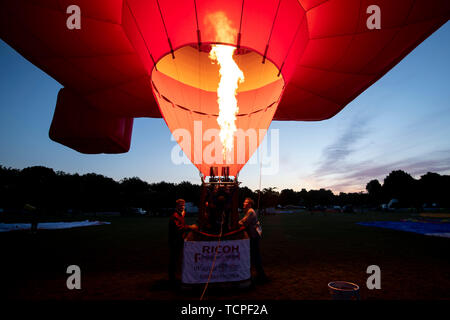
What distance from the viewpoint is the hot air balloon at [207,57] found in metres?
2.72

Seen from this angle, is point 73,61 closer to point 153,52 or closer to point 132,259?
point 153,52

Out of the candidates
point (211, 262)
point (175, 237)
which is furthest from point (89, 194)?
point (211, 262)

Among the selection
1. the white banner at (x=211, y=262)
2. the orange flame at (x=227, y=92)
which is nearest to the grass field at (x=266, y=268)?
the white banner at (x=211, y=262)

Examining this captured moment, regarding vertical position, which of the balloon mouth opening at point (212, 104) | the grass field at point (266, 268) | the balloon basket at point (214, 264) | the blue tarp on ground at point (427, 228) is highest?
the balloon mouth opening at point (212, 104)

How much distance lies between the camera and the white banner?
409 centimetres

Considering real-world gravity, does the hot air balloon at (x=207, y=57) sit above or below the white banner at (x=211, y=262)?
above

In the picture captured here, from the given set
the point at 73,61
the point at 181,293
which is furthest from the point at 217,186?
the point at 73,61

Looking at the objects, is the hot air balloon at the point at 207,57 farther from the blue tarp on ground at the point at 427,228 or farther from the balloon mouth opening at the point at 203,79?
the blue tarp on ground at the point at 427,228

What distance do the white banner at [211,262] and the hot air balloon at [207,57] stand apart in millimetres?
1371

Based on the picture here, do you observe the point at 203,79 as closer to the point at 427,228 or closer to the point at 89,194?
the point at 427,228

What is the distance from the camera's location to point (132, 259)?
21.5 feet

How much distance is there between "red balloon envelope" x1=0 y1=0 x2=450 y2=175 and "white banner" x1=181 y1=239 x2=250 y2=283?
144cm

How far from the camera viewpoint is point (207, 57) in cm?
455

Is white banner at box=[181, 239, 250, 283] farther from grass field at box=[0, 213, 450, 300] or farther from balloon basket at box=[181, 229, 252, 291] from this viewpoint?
grass field at box=[0, 213, 450, 300]
